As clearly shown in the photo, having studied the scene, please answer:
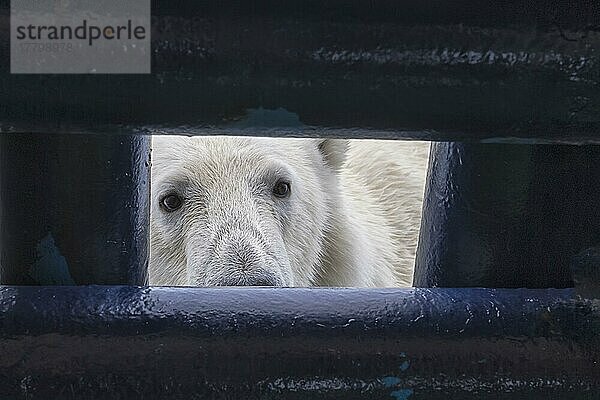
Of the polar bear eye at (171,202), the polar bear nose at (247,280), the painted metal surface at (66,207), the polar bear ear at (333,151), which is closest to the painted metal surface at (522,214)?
the painted metal surface at (66,207)

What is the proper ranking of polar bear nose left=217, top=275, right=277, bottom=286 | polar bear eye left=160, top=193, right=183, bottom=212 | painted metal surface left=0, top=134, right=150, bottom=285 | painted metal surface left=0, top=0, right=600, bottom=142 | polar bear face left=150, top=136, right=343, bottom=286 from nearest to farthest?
painted metal surface left=0, top=0, right=600, bottom=142 < painted metal surface left=0, top=134, right=150, bottom=285 < polar bear nose left=217, top=275, right=277, bottom=286 < polar bear face left=150, top=136, right=343, bottom=286 < polar bear eye left=160, top=193, right=183, bottom=212

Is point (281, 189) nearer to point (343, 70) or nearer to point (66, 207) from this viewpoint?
point (66, 207)

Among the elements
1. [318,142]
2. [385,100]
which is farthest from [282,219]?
[385,100]

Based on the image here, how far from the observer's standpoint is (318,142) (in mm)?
3086

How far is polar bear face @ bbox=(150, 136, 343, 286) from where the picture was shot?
232cm

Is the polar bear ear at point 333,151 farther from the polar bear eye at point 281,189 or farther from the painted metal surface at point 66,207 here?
the painted metal surface at point 66,207

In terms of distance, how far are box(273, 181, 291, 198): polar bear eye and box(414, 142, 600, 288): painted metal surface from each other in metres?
1.99

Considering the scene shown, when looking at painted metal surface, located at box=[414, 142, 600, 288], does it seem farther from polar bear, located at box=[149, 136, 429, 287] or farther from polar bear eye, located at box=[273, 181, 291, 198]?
polar bear eye, located at box=[273, 181, 291, 198]

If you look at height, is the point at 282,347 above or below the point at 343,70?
below

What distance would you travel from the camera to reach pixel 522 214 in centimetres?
63

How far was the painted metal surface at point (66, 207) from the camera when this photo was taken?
60 cm

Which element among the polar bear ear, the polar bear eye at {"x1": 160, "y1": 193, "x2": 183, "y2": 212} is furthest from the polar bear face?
the polar bear ear

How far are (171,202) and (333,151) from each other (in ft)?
2.38

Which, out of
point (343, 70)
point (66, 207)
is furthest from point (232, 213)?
point (343, 70)
